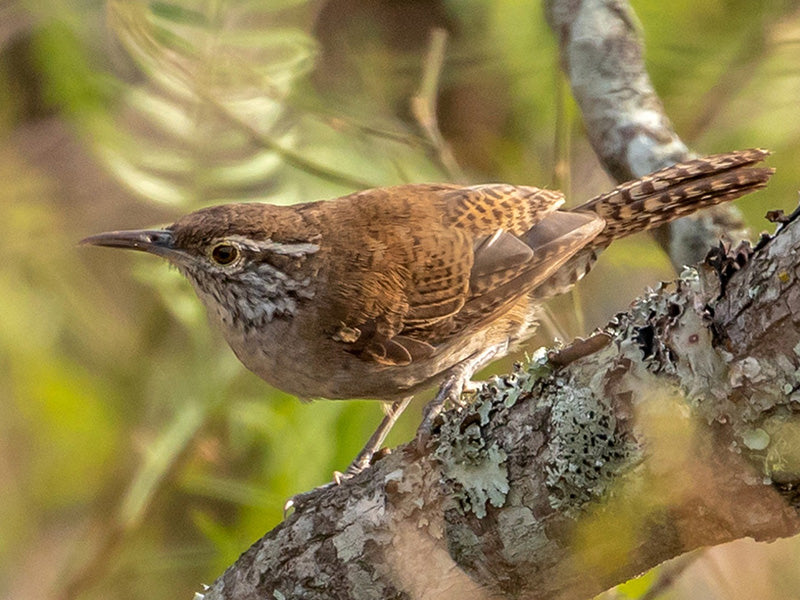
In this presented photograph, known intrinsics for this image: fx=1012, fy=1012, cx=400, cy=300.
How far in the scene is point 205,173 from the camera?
15.1ft

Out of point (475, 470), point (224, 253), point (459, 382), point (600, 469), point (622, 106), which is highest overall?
point (224, 253)

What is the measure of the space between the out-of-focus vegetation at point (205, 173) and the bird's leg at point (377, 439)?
0.17 feet

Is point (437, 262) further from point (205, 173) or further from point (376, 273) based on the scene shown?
point (205, 173)

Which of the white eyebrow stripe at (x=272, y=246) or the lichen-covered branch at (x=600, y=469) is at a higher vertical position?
the white eyebrow stripe at (x=272, y=246)

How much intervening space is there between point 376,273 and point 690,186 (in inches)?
44.4

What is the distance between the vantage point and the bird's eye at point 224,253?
12.0 feet

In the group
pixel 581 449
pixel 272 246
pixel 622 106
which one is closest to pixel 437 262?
Answer: pixel 272 246

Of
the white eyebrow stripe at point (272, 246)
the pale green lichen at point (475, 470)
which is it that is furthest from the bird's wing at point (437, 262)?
the pale green lichen at point (475, 470)

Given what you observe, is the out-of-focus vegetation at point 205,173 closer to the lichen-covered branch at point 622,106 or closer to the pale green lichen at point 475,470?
the lichen-covered branch at point 622,106

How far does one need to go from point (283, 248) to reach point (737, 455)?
2.12 metres

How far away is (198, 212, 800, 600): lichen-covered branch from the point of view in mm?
1925

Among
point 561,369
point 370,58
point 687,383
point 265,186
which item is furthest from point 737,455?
point 370,58

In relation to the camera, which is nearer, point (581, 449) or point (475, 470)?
point (581, 449)

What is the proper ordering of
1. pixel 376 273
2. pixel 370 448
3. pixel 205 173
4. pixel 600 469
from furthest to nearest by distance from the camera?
pixel 205 173 → pixel 370 448 → pixel 376 273 → pixel 600 469
